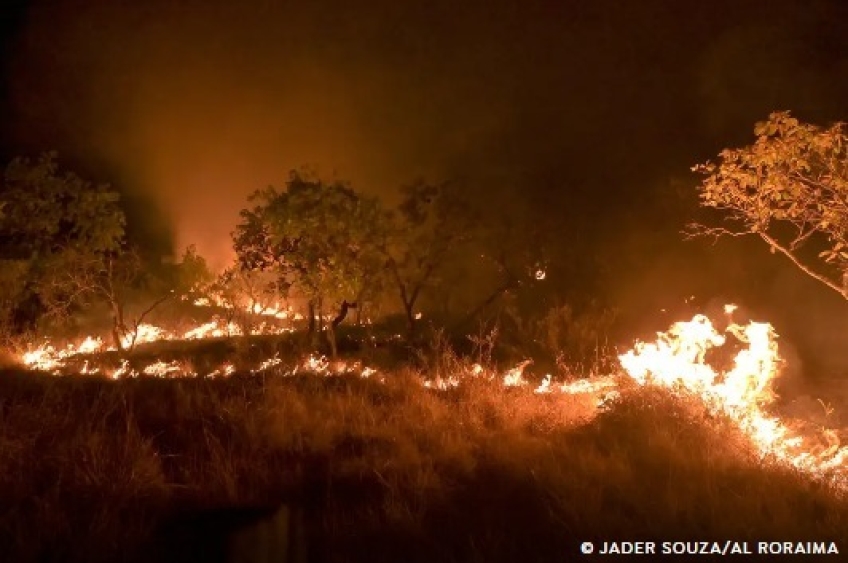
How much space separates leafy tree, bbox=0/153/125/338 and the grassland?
744cm

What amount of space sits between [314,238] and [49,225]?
544 centimetres

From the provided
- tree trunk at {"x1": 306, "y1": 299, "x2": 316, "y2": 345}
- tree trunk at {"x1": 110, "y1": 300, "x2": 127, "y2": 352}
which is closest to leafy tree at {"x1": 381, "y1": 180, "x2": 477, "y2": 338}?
tree trunk at {"x1": 306, "y1": 299, "x2": 316, "y2": 345}

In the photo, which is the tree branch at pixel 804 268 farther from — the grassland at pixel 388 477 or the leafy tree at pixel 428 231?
the leafy tree at pixel 428 231

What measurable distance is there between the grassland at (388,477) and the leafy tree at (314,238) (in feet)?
20.2

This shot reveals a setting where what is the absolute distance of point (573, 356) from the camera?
16.4 metres

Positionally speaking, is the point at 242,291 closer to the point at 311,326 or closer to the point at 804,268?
the point at 311,326

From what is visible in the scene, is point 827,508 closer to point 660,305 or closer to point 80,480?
point 80,480

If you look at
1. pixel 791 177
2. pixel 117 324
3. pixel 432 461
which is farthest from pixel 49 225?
pixel 791 177

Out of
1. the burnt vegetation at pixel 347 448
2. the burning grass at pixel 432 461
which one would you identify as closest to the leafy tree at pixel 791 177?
the burnt vegetation at pixel 347 448

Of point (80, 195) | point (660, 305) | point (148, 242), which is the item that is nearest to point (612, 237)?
point (660, 305)

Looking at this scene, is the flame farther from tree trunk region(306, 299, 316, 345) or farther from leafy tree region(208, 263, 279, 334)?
leafy tree region(208, 263, 279, 334)

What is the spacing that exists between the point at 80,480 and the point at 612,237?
16920 mm

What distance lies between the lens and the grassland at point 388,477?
17.4ft

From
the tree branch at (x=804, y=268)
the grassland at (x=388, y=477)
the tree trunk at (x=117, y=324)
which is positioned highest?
the tree trunk at (x=117, y=324)
